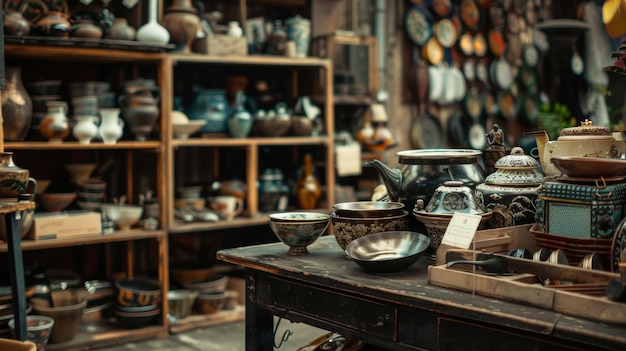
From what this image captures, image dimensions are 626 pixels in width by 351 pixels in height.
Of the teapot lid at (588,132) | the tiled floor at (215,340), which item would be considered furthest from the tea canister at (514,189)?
the tiled floor at (215,340)

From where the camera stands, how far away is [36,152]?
4.13 metres

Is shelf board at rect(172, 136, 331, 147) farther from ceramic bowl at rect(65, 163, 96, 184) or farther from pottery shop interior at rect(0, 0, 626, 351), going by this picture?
ceramic bowl at rect(65, 163, 96, 184)

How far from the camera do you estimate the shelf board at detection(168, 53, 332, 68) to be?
408 centimetres

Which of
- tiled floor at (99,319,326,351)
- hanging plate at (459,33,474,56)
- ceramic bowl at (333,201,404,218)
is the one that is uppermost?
hanging plate at (459,33,474,56)

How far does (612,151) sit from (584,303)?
62cm

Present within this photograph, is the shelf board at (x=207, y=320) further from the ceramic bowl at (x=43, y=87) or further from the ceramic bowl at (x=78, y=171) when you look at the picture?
the ceramic bowl at (x=43, y=87)

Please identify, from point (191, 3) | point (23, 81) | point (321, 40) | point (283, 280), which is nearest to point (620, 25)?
point (283, 280)

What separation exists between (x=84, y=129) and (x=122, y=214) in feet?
1.62

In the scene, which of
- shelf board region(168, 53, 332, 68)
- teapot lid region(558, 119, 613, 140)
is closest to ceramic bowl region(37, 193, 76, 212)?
shelf board region(168, 53, 332, 68)

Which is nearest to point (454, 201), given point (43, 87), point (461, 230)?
point (461, 230)

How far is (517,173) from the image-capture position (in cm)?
211

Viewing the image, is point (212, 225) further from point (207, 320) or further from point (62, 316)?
point (62, 316)

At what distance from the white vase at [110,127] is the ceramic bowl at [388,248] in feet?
7.17

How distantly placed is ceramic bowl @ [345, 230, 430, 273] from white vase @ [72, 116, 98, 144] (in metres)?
2.16
